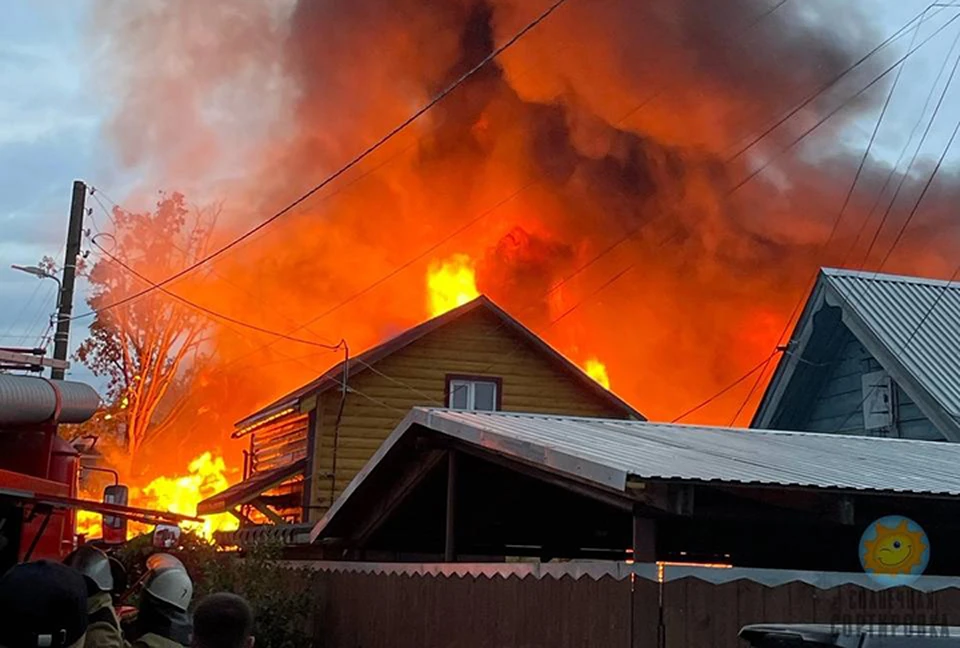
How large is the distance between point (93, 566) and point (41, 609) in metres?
2.29

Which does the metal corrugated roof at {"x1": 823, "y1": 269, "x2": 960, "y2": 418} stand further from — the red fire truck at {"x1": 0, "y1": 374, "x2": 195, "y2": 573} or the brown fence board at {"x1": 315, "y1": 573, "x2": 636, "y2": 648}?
the red fire truck at {"x1": 0, "y1": 374, "x2": 195, "y2": 573}

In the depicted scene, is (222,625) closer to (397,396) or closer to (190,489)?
(397,396)

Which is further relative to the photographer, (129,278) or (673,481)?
(129,278)

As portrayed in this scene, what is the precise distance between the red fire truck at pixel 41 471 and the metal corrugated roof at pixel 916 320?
1103cm

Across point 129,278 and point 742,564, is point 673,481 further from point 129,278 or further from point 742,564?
point 129,278

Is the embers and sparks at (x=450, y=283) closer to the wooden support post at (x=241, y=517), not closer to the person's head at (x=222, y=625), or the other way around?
the wooden support post at (x=241, y=517)

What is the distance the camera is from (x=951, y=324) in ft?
56.4

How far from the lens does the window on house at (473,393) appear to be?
2266 centimetres

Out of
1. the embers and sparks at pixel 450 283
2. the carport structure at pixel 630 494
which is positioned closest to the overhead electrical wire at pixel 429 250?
the embers and sparks at pixel 450 283

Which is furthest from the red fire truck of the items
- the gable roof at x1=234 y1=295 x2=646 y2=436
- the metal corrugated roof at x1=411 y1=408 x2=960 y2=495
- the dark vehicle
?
the gable roof at x1=234 y1=295 x2=646 y2=436

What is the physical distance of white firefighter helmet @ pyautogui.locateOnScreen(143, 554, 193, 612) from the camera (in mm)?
5023

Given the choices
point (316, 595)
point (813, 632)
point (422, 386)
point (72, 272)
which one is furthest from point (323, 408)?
point (813, 632)

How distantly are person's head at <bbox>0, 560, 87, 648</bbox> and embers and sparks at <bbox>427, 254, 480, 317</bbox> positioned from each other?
27.4 meters

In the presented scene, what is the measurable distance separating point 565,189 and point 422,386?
12222 mm
